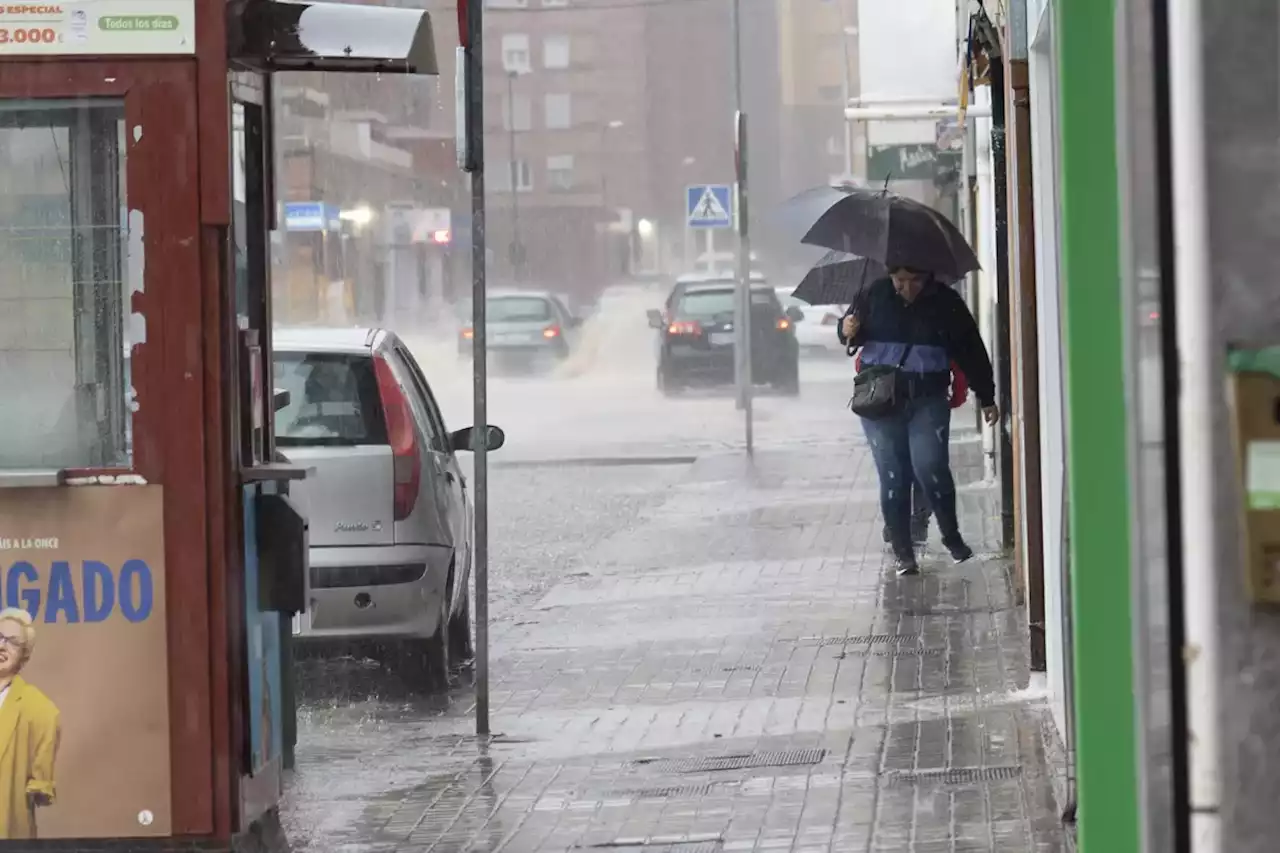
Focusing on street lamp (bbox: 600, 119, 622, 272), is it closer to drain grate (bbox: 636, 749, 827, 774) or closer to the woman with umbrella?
the woman with umbrella

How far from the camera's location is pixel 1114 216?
3.05 meters

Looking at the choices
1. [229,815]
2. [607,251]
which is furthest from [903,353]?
[607,251]

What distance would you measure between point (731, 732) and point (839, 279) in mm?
6828

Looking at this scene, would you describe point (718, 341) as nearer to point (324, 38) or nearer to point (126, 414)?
point (324, 38)

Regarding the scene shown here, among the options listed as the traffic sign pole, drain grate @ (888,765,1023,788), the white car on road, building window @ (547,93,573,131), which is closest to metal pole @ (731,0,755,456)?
the traffic sign pole

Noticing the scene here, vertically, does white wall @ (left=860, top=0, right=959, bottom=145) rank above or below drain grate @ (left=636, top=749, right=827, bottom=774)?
above

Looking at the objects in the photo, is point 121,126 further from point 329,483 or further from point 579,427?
point 579,427

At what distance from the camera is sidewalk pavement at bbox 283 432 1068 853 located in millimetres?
6363

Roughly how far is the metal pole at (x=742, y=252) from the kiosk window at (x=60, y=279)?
652 inches

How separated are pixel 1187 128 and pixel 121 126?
12.4ft

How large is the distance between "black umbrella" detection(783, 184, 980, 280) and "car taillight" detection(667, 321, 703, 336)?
2218cm

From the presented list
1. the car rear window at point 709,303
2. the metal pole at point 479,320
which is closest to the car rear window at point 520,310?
the car rear window at point 709,303

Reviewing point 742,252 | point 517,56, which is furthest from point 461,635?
point 517,56

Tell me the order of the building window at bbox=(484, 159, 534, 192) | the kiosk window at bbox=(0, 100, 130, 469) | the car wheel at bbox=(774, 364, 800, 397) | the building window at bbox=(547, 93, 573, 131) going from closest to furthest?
1. the kiosk window at bbox=(0, 100, 130, 469)
2. the car wheel at bbox=(774, 364, 800, 397)
3. the building window at bbox=(484, 159, 534, 192)
4. the building window at bbox=(547, 93, 573, 131)
